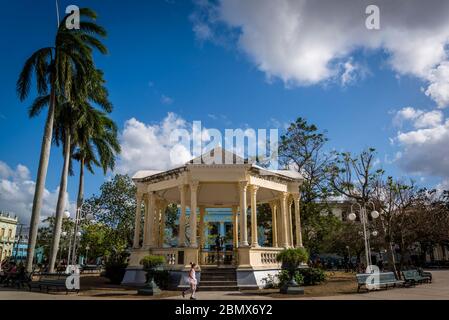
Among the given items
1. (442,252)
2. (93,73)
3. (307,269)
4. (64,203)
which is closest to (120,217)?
(64,203)

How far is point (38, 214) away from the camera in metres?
20.9

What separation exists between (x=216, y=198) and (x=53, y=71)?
14.4 m

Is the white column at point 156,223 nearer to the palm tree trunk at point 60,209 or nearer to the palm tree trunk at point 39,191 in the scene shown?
the palm tree trunk at point 60,209

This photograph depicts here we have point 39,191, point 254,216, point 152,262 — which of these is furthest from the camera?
point 39,191

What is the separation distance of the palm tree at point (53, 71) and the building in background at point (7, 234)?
6322cm

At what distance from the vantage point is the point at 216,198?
24.8m

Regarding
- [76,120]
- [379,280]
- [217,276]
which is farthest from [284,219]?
[76,120]

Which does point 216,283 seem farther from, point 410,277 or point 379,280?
point 410,277

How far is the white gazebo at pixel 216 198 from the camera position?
18031 mm

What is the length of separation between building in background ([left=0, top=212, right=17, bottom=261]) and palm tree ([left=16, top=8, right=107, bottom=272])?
63217mm

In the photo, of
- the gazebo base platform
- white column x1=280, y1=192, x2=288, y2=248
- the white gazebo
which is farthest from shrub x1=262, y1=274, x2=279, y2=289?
white column x1=280, y1=192, x2=288, y2=248

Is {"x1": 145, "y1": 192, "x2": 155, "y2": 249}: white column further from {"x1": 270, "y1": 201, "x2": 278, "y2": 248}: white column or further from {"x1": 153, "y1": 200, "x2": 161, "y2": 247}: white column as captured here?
{"x1": 270, "y1": 201, "x2": 278, "y2": 248}: white column

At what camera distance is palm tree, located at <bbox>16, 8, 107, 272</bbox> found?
2095 centimetres
